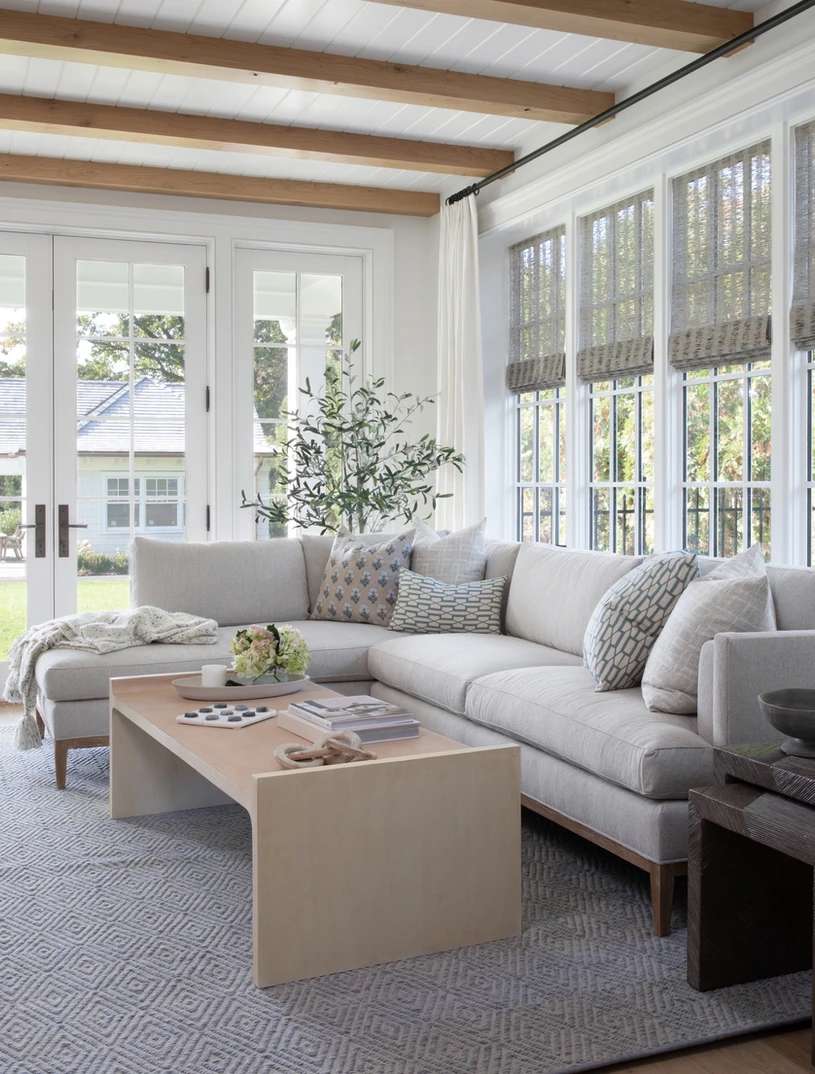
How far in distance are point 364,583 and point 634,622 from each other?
74.5 inches

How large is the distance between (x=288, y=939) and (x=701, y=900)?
88cm

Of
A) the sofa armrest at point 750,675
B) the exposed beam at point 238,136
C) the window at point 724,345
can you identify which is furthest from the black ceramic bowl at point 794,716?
the exposed beam at point 238,136

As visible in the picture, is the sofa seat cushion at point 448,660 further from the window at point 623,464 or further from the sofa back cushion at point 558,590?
the window at point 623,464

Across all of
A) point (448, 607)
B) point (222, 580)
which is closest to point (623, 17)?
point (448, 607)

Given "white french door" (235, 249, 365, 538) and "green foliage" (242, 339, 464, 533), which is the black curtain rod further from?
"green foliage" (242, 339, 464, 533)

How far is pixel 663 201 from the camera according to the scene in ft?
14.6

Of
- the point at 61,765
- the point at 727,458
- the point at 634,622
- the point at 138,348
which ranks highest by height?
the point at 138,348

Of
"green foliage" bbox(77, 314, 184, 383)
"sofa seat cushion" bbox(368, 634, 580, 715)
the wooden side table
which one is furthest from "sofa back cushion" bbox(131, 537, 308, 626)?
the wooden side table

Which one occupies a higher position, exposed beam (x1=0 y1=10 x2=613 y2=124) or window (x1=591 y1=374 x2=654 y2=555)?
exposed beam (x1=0 y1=10 x2=613 y2=124)

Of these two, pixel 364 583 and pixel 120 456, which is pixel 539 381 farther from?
pixel 120 456

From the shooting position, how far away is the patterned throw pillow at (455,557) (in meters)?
4.89

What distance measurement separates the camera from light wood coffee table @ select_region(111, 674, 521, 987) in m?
2.37

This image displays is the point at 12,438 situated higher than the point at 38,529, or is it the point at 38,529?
the point at 12,438

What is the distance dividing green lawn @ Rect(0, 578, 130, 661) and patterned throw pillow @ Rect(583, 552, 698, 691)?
3.14 metres
